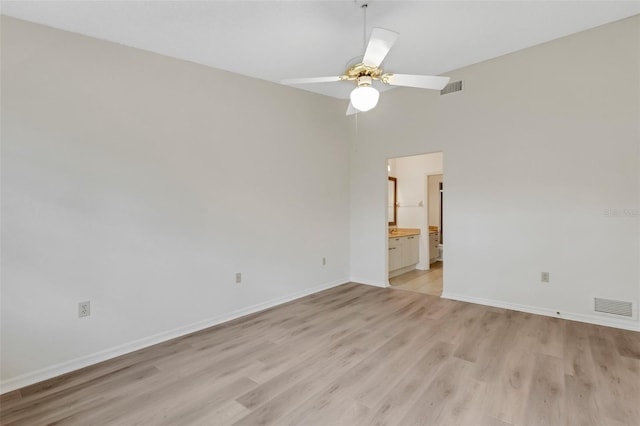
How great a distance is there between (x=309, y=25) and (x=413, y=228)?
483 centimetres

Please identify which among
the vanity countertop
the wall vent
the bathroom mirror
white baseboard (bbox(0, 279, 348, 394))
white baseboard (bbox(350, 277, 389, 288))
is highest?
the wall vent

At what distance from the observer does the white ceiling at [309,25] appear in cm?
251

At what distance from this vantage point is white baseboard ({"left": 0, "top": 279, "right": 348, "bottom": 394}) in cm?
235

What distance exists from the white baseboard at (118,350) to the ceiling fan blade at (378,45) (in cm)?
308

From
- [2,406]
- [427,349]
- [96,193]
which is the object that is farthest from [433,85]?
[2,406]

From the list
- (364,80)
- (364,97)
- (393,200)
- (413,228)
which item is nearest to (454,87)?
(364,80)

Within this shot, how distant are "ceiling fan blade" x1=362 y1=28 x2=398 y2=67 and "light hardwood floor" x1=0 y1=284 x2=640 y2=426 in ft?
7.76

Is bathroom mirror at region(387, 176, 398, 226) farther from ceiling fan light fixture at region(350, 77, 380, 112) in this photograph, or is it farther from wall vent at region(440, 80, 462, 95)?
ceiling fan light fixture at region(350, 77, 380, 112)

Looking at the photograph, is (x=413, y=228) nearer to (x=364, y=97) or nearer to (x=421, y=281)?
(x=421, y=281)

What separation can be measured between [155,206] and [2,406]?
179 centimetres

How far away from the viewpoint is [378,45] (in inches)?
79.1

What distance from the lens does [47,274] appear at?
2.49m

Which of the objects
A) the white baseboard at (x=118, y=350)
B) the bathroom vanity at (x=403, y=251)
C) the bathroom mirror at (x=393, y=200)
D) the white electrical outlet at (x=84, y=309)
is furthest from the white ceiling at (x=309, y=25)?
the bathroom mirror at (x=393, y=200)

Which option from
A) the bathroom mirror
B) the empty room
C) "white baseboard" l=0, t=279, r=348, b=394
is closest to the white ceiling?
the empty room
